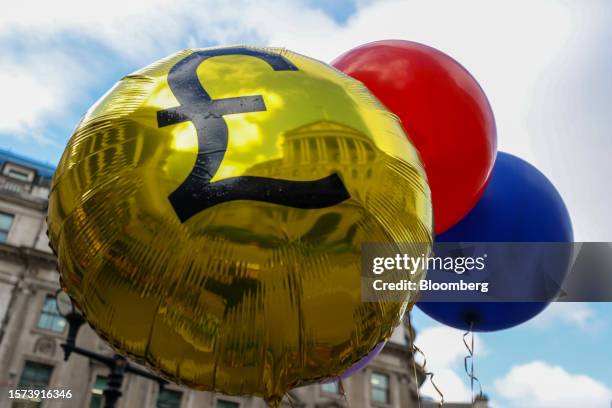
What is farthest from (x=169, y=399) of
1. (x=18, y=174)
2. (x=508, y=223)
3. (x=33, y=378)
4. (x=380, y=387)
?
(x=508, y=223)

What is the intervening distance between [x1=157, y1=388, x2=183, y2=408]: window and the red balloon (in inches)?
717

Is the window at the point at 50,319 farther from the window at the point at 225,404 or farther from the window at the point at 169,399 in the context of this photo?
the window at the point at 225,404

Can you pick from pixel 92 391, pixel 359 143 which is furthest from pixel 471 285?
pixel 92 391

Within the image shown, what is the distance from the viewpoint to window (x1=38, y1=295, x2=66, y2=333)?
1853cm

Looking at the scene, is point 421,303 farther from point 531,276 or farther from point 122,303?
point 122,303

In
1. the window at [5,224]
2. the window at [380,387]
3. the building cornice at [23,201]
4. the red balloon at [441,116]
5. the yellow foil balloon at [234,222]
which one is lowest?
the yellow foil balloon at [234,222]

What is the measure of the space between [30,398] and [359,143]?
62.4ft

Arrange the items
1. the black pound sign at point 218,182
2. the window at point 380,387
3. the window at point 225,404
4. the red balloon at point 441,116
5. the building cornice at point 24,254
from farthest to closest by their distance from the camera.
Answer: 1. the window at point 380,387
2. the window at point 225,404
3. the building cornice at point 24,254
4. the red balloon at point 441,116
5. the black pound sign at point 218,182

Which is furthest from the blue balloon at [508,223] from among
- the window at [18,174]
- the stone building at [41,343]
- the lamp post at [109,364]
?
the window at [18,174]

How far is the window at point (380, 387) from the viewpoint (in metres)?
22.6

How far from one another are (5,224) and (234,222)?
2145 centimetres

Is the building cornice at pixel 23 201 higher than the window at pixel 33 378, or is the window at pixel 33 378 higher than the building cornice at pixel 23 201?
the building cornice at pixel 23 201

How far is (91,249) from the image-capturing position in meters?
2.10

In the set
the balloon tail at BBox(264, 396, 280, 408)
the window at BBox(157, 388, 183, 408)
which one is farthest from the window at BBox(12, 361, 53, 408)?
the balloon tail at BBox(264, 396, 280, 408)
